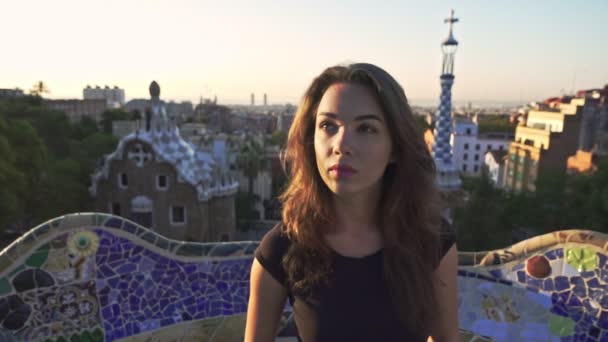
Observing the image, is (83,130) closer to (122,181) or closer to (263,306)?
(122,181)

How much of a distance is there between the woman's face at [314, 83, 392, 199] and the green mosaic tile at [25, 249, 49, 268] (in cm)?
266

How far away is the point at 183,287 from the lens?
3613 millimetres

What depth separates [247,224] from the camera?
18.4m

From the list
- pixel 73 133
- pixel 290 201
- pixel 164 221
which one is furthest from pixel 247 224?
pixel 290 201

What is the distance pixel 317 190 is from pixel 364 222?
0.20 metres

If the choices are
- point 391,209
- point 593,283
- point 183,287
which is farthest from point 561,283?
point 183,287

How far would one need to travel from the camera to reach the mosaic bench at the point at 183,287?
3.23 meters

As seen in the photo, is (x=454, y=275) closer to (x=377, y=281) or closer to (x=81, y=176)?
(x=377, y=281)

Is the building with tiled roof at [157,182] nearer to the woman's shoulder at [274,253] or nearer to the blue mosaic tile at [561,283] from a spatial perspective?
the blue mosaic tile at [561,283]

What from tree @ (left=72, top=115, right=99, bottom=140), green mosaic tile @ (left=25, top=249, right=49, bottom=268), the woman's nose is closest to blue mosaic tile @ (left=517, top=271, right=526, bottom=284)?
the woman's nose

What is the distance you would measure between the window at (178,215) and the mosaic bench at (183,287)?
29.9ft

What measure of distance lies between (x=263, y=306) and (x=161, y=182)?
1129cm

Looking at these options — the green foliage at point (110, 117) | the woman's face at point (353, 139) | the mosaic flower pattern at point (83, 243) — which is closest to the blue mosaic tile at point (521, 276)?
the woman's face at point (353, 139)

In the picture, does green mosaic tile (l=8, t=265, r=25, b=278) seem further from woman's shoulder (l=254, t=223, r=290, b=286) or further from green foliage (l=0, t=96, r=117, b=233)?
green foliage (l=0, t=96, r=117, b=233)
